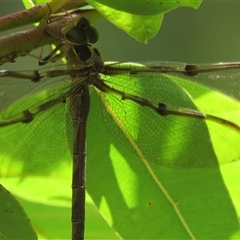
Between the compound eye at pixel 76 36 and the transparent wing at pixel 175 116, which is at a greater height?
the compound eye at pixel 76 36

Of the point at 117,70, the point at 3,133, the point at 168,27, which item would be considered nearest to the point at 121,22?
the point at 117,70

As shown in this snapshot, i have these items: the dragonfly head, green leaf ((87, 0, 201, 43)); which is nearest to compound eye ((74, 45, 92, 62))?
the dragonfly head

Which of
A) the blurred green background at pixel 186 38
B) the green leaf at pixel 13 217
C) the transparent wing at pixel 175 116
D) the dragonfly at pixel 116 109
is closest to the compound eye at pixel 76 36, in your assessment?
the dragonfly at pixel 116 109

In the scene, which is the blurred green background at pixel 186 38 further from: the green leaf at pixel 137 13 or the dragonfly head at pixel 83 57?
the green leaf at pixel 137 13

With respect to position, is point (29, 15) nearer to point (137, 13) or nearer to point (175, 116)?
point (137, 13)

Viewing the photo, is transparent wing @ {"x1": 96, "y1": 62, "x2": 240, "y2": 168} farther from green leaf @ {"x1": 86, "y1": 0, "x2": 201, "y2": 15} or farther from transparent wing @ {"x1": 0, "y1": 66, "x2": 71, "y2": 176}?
green leaf @ {"x1": 86, "y1": 0, "x2": 201, "y2": 15}

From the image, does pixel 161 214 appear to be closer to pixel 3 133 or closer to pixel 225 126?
pixel 225 126
